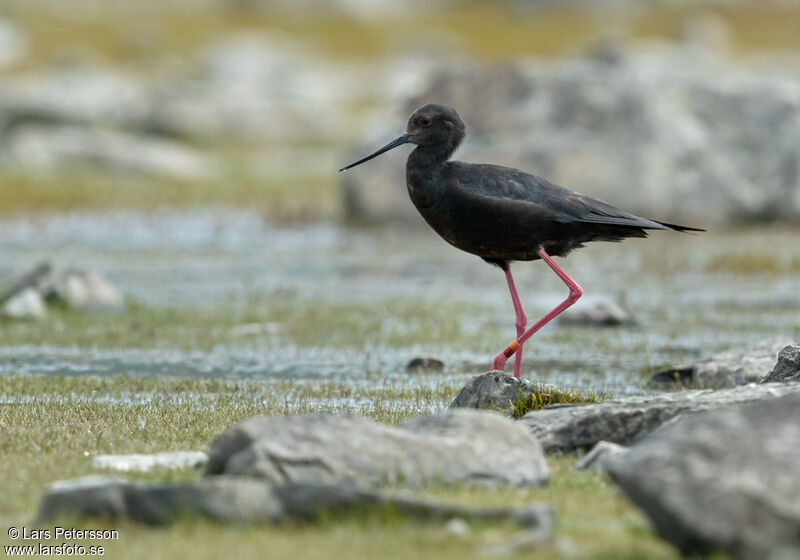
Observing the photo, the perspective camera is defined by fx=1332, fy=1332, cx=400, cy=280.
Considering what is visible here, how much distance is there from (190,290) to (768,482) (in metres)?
14.6

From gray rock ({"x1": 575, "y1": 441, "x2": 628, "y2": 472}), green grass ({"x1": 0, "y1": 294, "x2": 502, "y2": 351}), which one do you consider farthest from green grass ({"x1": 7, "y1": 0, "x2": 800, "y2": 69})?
gray rock ({"x1": 575, "y1": 441, "x2": 628, "y2": 472})

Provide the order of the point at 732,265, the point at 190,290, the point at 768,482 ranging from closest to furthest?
the point at 768,482 → the point at 190,290 → the point at 732,265

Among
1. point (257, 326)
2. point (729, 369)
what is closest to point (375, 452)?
point (729, 369)

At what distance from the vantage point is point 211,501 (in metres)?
5.89

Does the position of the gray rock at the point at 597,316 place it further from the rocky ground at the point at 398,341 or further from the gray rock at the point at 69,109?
the gray rock at the point at 69,109

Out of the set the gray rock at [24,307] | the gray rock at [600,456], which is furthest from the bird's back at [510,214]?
the gray rock at [24,307]

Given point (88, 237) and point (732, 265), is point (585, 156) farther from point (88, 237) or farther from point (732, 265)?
point (88, 237)

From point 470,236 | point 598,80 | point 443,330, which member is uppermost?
point 598,80

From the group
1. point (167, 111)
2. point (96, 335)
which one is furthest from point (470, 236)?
point (167, 111)

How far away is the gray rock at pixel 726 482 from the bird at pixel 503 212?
4520 millimetres

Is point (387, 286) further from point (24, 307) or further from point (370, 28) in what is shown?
point (370, 28)

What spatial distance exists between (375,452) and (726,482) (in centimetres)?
192

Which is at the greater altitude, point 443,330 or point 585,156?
point 585,156

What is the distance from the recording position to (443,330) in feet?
50.8
